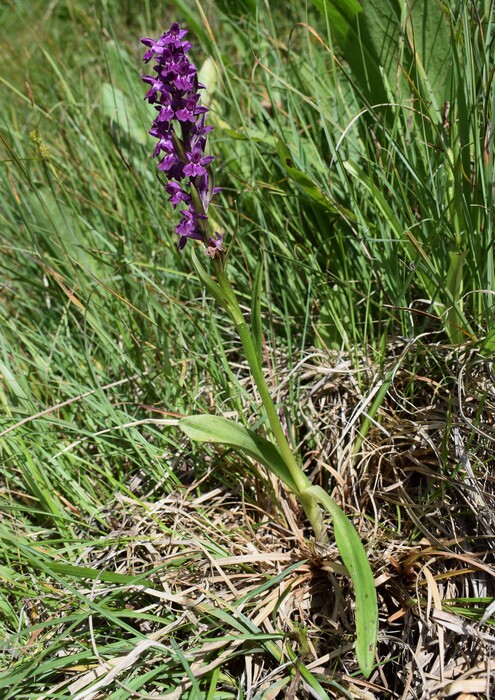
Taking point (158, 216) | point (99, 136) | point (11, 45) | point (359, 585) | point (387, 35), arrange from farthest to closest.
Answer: point (11, 45) → point (99, 136) → point (158, 216) → point (387, 35) → point (359, 585)

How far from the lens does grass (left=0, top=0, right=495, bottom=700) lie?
4.52 ft

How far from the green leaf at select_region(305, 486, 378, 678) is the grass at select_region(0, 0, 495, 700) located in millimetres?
116

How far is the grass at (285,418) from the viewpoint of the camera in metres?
1.38

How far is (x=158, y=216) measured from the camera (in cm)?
219

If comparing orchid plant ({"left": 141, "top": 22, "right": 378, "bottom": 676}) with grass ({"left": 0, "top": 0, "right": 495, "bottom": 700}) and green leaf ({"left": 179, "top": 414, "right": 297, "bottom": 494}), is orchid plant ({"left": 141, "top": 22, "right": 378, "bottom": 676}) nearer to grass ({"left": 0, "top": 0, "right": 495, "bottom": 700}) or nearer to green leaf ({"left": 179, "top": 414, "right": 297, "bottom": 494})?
green leaf ({"left": 179, "top": 414, "right": 297, "bottom": 494})

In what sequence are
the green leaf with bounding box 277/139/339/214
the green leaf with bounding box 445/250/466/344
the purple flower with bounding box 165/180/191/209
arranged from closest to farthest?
the purple flower with bounding box 165/180/191/209
the green leaf with bounding box 445/250/466/344
the green leaf with bounding box 277/139/339/214

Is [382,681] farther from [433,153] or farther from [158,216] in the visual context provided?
[158,216]

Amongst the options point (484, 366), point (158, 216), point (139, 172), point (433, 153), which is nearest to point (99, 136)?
point (139, 172)

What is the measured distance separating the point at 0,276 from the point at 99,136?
0.75 meters

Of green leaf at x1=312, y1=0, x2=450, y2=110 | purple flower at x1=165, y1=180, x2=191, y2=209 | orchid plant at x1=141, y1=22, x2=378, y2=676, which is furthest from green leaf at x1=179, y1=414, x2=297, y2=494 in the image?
green leaf at x1=312, y1=0, x2=450, y2=110

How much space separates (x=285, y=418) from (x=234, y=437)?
1.34 ft

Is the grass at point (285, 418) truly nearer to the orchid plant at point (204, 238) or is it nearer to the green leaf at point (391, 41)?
the green leaf at point (391, 41)

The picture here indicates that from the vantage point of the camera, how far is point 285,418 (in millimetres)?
1796

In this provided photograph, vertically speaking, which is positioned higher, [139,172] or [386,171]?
[139,172]
